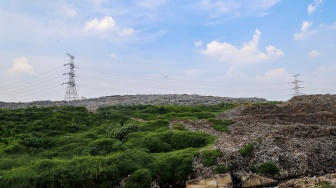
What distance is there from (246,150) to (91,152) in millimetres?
12229

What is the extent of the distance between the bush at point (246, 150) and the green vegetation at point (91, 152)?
6.97ft

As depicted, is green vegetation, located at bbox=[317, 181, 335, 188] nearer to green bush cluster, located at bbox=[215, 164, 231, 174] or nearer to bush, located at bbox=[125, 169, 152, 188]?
green bush cluster, located at bbox=[215, 164, 231, 174]

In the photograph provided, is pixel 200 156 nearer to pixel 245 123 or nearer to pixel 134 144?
pixel 134 144

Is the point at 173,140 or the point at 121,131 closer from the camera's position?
the point at 173,140

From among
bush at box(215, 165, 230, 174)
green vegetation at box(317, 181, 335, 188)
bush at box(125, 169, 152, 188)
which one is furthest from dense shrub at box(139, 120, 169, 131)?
green vegetation at box(317, 181, 335, 188)

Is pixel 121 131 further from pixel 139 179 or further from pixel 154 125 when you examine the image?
pixel 139 179

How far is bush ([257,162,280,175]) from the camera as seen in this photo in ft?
84.9

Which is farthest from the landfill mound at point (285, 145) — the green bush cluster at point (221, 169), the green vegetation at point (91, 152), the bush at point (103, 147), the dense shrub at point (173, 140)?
the bush at point (103, 147)

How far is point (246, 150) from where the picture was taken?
2783 centimetres

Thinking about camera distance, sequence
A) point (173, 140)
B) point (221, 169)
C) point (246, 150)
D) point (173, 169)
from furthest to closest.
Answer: point (173, 140) < point (246, 150) < point (173, 169) < point (221, 169)

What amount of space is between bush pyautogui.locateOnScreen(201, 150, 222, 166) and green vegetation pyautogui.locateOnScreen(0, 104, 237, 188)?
86 millimetres

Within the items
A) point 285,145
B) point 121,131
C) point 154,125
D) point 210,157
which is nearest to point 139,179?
point 210,157

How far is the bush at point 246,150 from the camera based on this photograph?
27469mm

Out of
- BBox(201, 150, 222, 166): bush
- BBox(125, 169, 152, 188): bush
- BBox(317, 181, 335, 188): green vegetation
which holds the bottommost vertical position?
BBox(125, 169, 152, 188): bush
